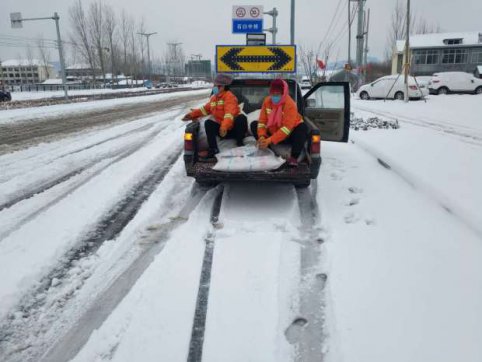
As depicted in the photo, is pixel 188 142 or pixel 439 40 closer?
pixel 188 142

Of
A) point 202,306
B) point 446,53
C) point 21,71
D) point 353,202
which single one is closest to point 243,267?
point 202,306

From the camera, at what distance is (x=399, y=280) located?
10.4 feet

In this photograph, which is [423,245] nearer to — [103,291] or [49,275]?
[103,291]

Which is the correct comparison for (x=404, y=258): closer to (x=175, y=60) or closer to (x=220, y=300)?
(x=220, y=300)

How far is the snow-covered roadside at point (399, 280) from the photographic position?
2.45 m

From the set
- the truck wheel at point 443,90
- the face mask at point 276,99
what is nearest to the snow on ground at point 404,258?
the face mask at point 276,99

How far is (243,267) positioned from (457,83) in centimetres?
2829

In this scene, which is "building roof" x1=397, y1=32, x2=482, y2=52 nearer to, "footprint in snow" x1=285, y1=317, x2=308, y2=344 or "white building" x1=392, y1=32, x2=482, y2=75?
"white building" x1=392, y1=32, x2=482, y2=75

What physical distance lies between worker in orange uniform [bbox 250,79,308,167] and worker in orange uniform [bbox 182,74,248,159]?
43 cm

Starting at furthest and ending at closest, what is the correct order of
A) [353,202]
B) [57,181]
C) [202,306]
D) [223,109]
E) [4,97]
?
[4,97], [57,181], [223,109], [353,202], [202,306]

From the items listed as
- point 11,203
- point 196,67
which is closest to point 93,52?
point 196,67

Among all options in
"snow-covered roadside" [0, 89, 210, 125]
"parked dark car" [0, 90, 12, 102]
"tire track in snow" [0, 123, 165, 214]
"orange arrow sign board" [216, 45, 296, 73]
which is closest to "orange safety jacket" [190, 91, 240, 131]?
"tire track in snow" [0, 123, 165, 214]

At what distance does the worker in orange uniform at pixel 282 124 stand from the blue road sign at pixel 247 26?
29.3ft

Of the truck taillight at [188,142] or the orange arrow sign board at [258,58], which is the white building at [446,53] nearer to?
the orange arrow sign board at [258,58]
